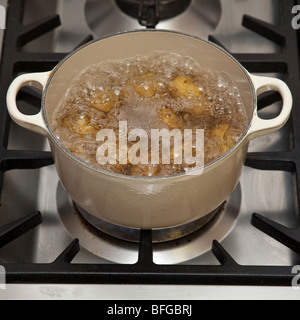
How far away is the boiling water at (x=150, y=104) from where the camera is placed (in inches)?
22.7

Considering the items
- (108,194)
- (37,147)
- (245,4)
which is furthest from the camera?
(245,4)

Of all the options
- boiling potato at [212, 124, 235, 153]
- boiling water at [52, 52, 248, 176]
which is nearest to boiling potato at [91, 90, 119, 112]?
boiling water at [52, 52, 248, 176]

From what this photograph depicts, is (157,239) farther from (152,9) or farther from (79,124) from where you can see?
(152,9)

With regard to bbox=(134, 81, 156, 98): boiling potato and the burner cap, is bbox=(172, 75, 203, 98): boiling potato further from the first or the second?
the burner cap

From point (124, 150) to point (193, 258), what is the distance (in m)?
0.16

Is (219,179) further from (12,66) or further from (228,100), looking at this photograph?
(12,66)

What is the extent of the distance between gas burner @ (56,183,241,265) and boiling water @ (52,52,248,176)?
12cm

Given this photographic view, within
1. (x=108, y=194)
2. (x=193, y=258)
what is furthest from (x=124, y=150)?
(x=193, y=258)

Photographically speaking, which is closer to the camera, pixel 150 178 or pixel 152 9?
pixel 150 178

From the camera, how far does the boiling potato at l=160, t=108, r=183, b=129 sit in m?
0.60

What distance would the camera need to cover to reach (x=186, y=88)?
63 centimetres

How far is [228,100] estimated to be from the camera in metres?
0.62

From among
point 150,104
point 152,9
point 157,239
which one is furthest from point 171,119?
point 152,9

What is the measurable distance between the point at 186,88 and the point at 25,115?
192mm
